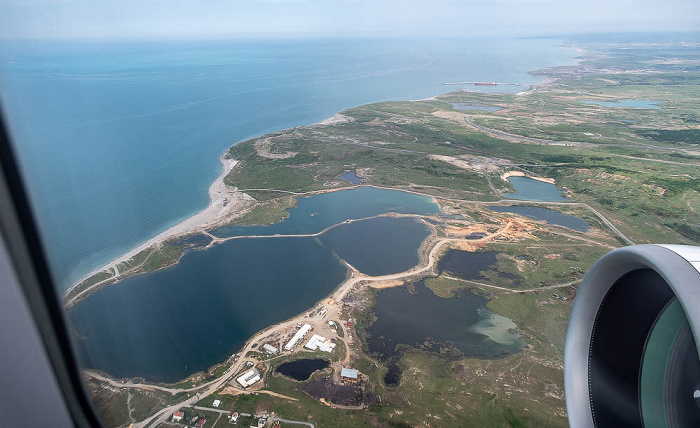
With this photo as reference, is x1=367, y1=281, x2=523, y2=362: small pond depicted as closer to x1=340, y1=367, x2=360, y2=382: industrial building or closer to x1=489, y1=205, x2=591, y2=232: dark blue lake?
x1=340, y1=367, x2=360, y2=382: industrial building

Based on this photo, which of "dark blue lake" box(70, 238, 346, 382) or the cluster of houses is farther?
"dark blue lake" box(70, 238, 346, 382)

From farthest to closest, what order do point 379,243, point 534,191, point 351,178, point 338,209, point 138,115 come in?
point 138,115, point 351,178, point 534,191, point 338,209, point 379,243

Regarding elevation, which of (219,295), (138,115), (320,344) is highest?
(138,115)

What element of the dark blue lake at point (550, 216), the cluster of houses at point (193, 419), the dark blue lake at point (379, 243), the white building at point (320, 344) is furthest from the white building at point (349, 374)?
the dark blue lake at point (550, 216)

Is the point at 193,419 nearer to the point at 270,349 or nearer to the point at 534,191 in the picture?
the point at 270,349

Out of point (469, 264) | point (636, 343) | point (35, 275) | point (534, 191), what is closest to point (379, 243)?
point (469, 264)

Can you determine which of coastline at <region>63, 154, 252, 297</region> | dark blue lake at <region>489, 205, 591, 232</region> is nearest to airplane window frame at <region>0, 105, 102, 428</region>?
coastline at <region>63, 154, 252, 297</region>

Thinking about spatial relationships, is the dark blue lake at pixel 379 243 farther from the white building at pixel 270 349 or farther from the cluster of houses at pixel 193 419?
the cluster of houses at pixel 193 419
